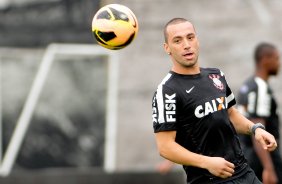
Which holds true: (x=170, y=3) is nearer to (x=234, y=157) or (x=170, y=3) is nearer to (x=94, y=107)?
(x=94, y=107)

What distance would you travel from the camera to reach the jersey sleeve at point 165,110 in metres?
5.79

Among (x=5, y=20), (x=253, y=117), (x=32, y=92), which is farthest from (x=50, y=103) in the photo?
(x=253, y=117)

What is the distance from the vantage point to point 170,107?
19.1 feet

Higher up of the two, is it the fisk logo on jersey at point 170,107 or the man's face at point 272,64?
the fisk logo on jersey at point 170,107

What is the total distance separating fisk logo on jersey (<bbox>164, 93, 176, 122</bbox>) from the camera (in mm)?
5801

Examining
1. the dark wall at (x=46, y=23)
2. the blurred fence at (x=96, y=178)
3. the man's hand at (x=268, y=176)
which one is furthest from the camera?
the dark wall at (x=46, y=23)

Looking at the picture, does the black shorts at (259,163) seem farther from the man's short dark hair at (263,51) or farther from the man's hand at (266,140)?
the man's hand at (266,140)

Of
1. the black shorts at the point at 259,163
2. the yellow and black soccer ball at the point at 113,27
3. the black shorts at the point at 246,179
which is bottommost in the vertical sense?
the black shorts at the point at 259,163

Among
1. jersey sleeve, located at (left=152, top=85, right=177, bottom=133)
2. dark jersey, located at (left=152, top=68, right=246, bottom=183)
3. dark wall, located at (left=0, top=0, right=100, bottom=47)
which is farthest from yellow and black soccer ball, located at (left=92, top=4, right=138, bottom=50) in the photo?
dark wall, located at (left=0, top=0, right=100, bottom=47)

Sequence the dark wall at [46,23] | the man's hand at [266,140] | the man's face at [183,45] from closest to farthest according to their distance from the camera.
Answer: the man's hand at [266,140], the man's face at [183,45], the dark wall at [46,23]

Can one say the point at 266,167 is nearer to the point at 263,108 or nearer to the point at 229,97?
the point at 263,108

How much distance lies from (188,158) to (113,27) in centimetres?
137

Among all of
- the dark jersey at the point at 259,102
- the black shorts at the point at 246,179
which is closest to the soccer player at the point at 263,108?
the dark jersey at the point at 259,102

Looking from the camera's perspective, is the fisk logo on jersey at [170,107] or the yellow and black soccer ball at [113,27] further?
the yellow and black soccer ball at [113,27]
